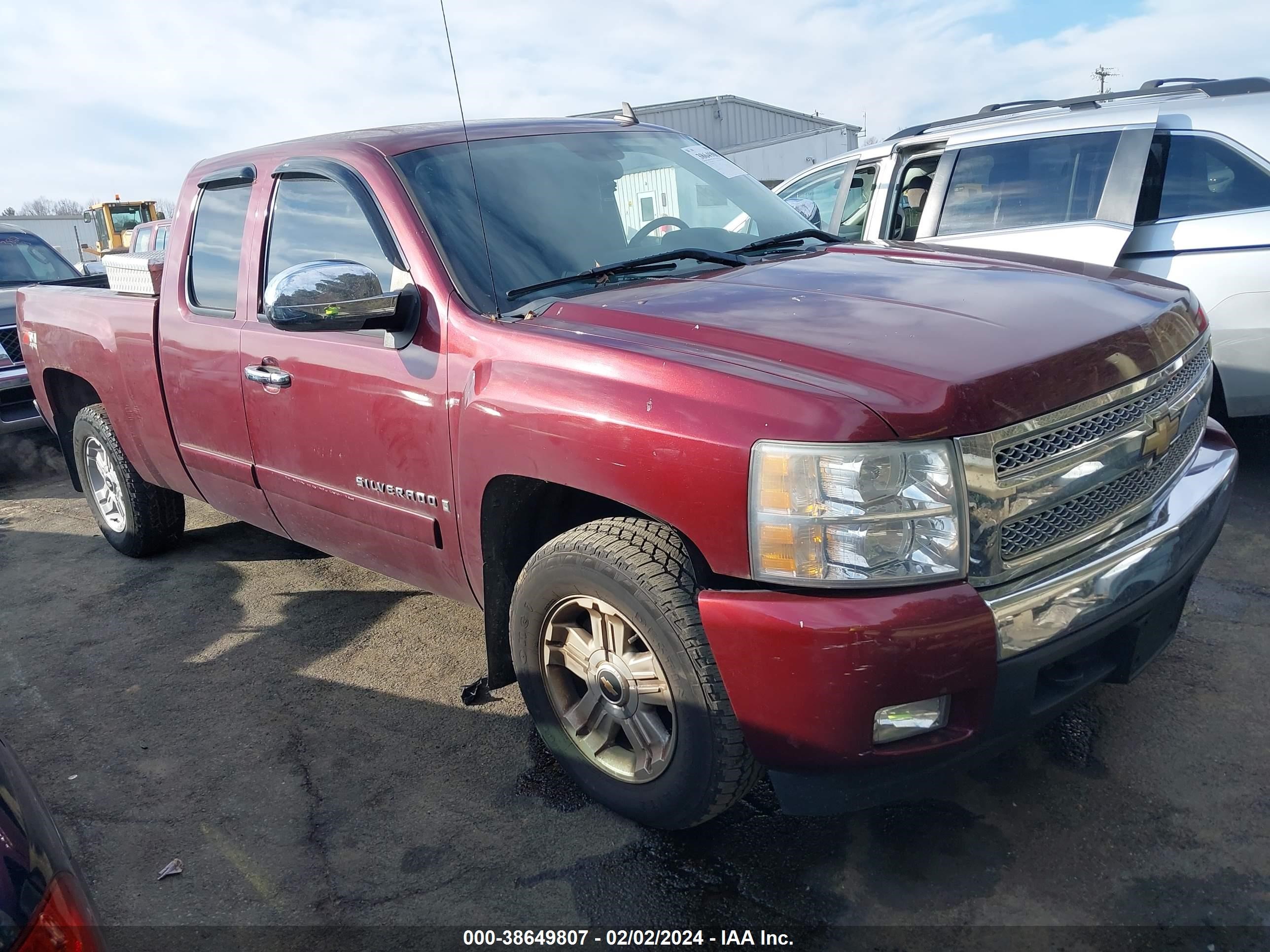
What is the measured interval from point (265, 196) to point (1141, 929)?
136 inches

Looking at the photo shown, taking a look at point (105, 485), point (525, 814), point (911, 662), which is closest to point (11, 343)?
point (105, 485)

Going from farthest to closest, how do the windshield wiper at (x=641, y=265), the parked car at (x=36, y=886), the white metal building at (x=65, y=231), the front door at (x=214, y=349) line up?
the white metal building at (x=65, y=231) → the front door at (x=214, y=349) → the windshield wiper at (x=641, y=265) → the parked car at (x=36, y=886)

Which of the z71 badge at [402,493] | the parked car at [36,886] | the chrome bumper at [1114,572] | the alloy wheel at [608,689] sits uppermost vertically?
the z71 badge at [402,493]

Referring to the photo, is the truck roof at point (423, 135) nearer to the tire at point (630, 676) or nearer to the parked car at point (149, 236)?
the tire at point (630, 676)

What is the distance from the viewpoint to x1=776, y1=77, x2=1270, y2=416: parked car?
14.4 feet

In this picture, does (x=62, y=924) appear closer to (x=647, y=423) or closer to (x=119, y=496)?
(x=647, y=423)

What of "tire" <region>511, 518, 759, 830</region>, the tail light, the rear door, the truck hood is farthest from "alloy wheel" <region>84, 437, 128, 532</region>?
the rear door

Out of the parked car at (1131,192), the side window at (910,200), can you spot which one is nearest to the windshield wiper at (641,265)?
the parked car at (1131,192)

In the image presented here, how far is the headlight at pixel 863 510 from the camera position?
1.94m

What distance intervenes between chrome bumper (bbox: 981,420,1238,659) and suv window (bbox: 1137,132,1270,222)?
2.44 m

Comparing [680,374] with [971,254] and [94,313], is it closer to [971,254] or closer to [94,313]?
[971,254]

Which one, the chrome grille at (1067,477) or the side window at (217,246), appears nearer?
the chrome grille at (1067,477)

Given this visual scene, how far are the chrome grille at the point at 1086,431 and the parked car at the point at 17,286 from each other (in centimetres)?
674

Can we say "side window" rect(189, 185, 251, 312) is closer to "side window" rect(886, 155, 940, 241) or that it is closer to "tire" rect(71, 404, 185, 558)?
"tire" rect(71, 404, 185, 558)
